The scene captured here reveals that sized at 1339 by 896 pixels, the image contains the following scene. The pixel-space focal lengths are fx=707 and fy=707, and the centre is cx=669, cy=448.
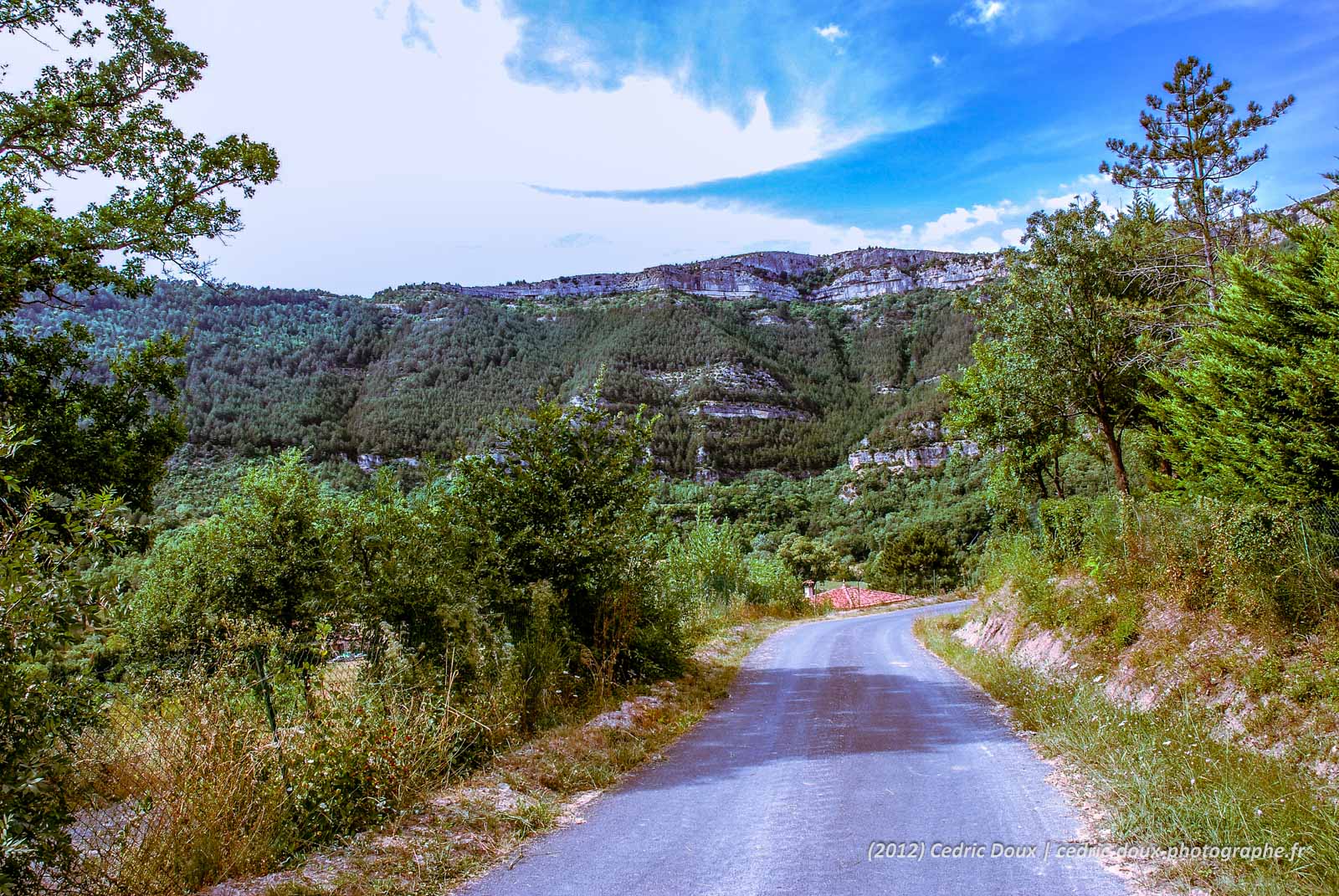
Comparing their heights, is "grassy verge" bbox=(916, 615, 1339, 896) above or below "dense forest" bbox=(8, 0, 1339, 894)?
below

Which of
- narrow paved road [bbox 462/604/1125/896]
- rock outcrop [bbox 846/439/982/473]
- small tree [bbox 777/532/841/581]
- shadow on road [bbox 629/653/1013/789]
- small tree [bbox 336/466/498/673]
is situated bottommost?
small tree [bbox 777/532/841/581]

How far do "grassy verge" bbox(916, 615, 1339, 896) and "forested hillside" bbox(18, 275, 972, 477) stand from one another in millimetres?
63309

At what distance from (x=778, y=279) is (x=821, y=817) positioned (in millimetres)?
182155

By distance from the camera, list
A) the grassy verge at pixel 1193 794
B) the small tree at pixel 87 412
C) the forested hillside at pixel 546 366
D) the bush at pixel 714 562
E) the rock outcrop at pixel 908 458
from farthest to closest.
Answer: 1. the rock outcrop at pixel 908 458
2. the forested hillside at pixel 546 366
3. the bush at pixel 714 562
4. the small tree at pixel 87 412
5. the grassy verge at pixel 1193 794

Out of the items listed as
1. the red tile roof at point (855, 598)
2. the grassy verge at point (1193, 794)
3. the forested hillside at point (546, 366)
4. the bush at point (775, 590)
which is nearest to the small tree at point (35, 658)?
the grassy verge at point (1193, 794)

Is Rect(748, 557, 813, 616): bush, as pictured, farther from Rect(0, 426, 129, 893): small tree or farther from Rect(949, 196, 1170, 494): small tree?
Rect(0, 426, 129, 893): small tree

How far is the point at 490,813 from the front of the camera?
5.22m

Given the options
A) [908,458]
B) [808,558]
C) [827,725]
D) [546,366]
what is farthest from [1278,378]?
[546,366]

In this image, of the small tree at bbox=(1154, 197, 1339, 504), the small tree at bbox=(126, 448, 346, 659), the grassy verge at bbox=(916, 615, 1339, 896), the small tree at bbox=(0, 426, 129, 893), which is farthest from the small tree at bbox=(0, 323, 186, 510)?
the small tree at bbox=(1154, 197, 1339, 504)

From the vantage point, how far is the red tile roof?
48.2m

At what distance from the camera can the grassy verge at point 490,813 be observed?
4.13 meters

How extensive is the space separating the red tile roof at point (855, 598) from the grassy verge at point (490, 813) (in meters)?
39.6

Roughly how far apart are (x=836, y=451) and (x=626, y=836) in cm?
10249

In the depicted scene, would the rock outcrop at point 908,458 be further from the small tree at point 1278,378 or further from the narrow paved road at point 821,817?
the narrow paved road at point 821,817
